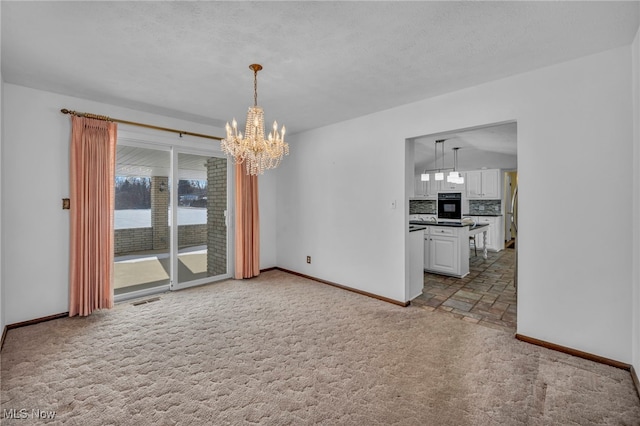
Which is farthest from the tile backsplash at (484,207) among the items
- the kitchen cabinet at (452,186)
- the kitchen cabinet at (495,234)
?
the kitchen cabinet at (452,186)

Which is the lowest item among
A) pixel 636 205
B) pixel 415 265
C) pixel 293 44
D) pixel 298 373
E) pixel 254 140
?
pixel 298 373

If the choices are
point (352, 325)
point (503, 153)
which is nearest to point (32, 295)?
point (352, 325)

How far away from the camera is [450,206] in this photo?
579 cm

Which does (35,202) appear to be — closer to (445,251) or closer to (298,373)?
(298,373)

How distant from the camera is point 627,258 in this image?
2.26m

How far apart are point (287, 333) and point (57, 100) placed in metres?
3.61

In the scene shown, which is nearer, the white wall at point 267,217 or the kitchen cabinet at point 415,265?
the kitchen cabinet at point 415,265

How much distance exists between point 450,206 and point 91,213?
583 cm

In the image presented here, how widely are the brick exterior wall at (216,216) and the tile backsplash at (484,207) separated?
6.70 meters

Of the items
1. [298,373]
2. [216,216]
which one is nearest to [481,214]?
[216,216]

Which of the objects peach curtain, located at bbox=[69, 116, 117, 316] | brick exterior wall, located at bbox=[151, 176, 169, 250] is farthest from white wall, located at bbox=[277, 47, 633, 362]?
peach curtain, located at bbox=[69, 116, 117, 316]

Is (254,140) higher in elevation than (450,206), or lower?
higher

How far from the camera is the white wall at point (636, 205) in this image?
208 centimetres

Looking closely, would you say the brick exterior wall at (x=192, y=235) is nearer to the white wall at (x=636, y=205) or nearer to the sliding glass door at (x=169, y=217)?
the sliding glass door at (x=169, y=217)
